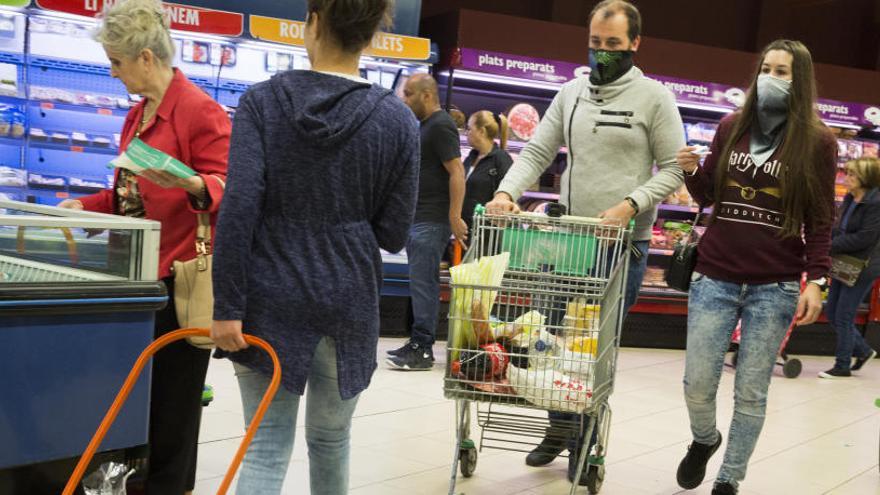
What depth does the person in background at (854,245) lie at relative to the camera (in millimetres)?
7531

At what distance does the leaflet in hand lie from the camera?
2332 mm

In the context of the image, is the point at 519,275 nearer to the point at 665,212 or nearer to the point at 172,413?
the point at 172,413

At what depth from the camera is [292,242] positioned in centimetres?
208

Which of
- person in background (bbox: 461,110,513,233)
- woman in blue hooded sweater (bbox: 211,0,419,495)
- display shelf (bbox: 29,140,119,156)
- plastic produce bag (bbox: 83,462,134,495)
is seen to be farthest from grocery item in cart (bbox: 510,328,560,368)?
display shelf (bbox: 29,140,119,156)

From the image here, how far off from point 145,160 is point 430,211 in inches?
155

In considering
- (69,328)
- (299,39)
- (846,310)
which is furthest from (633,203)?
(846,310)

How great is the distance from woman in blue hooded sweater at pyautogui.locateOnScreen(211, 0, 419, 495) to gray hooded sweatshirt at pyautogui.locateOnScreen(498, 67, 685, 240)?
175 cm

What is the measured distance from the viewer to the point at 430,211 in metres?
6.22

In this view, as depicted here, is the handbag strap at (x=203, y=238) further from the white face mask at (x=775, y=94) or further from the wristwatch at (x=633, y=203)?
the white face mask at (x=775, y=94)

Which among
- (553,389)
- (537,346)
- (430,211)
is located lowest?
(553,389)

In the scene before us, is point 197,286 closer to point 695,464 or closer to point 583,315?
point 583,315

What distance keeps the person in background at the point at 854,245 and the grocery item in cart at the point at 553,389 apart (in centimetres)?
505

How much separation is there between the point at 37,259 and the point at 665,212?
23.9ft

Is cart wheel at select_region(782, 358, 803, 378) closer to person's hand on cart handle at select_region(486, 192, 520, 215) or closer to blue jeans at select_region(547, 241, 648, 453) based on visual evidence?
blue jeans at select_region(547, 241, 648, 453)
